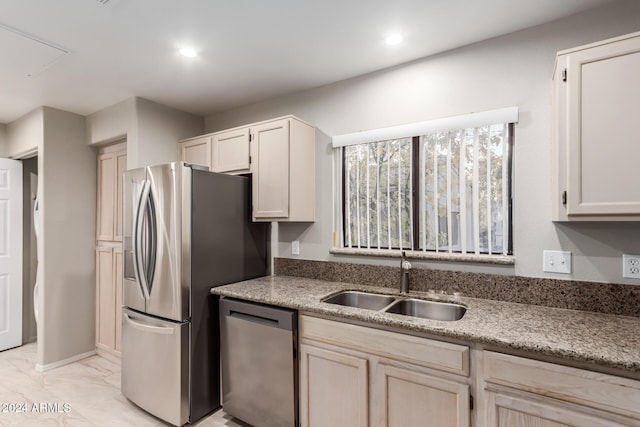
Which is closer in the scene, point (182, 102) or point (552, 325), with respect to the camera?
point (552, 325)

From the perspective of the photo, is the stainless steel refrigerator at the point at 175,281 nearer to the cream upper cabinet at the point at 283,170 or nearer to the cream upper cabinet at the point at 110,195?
the cream upper cabinet at the point at 283,170

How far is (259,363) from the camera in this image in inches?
80.4

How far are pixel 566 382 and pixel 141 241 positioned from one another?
2.55m

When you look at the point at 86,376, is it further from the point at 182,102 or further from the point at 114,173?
the point at 182,102

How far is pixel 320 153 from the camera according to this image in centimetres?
266

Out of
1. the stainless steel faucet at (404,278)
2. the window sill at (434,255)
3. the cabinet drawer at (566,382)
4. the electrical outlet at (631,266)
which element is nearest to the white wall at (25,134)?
the window sill at (434,255)

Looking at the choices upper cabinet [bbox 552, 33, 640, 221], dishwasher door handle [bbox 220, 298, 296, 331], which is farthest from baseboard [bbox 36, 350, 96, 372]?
upper cabinet [bbox 552, 33, 640, 221]

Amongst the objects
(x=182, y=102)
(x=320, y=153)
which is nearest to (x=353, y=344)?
(x=320, y=153)

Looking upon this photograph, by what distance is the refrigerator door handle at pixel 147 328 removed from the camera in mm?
2174

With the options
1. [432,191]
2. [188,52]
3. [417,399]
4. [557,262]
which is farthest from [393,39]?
A: [417,399]

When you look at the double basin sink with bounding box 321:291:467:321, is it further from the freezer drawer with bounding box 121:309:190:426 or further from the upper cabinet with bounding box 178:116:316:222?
the freezer drawer with bounding box 121:309:190:426

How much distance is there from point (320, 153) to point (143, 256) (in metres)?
1.56

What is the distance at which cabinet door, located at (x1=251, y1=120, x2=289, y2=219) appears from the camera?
2453 millimetres

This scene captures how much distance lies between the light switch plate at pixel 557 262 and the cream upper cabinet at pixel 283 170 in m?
1.59
